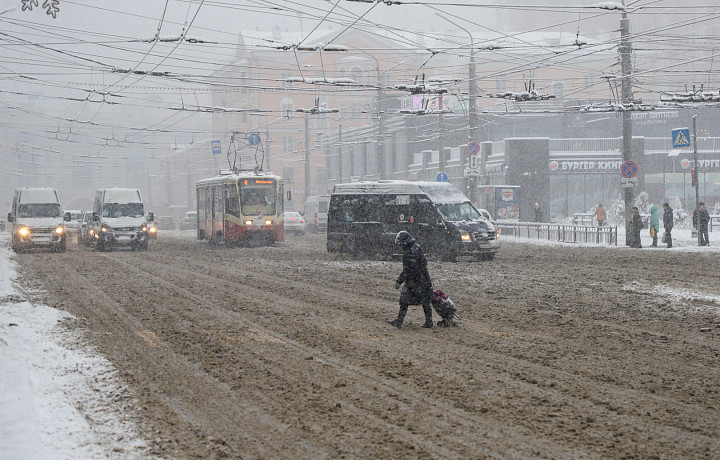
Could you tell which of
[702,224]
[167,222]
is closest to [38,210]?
[702,224]

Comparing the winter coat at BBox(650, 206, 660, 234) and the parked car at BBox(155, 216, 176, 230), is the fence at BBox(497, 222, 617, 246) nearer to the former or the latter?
the winter coat at BBox(650, 206, 660, 234)


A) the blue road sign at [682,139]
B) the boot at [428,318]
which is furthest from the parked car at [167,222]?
the boot at [428,318]

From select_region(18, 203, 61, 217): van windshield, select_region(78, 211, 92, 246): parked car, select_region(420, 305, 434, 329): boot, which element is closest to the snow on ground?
select_region(420, 305, 434, 329): boot

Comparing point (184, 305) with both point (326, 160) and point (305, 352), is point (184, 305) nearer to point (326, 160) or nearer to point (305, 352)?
point (305, 352)

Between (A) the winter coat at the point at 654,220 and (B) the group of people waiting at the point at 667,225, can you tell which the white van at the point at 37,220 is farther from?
(A) the winter coat at the point at 654,220

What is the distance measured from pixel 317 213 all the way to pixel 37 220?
19.8m

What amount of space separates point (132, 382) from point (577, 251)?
73.1 ft

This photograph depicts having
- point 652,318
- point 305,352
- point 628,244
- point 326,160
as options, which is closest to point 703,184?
point 628,244

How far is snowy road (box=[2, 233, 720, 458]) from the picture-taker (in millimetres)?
6457

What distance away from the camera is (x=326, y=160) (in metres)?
83.9

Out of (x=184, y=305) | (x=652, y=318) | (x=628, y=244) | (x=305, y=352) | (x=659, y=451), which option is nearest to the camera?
(x=659, y=451)

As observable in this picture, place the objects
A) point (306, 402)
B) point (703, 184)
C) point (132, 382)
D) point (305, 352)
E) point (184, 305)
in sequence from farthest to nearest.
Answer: point (703, 184) → point (184, 305) → point (305, 352) → point (132, 382) → point (306, 402)

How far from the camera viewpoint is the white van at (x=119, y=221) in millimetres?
32438

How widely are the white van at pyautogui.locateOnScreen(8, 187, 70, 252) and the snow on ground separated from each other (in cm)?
2040
